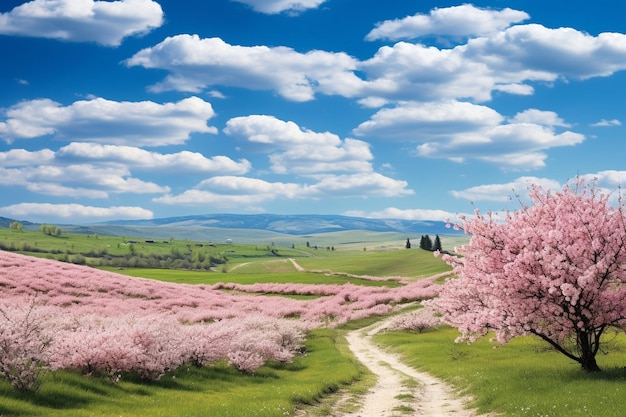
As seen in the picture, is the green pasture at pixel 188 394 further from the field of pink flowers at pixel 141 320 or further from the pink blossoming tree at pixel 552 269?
the pink blossoming tree at pixel 552 269

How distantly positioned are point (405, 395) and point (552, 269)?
8.82m

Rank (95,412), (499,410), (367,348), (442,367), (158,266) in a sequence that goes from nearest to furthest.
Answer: (95,412), (499,410), (442,367), (367,348), (158,266)

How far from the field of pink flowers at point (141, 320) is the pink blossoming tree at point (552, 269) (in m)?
13.4

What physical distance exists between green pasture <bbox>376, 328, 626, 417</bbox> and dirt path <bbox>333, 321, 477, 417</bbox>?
77 cm

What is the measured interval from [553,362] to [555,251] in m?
11.0

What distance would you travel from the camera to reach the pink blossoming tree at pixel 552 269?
78.0 feet

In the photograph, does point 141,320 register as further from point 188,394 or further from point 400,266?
point 400,266

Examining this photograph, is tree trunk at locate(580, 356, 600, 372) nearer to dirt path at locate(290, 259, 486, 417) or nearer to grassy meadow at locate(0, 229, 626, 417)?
grassy meadow at locate(0, 229, 626, 417)

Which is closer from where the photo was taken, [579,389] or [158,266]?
[579,389]

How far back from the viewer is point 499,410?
22219mm

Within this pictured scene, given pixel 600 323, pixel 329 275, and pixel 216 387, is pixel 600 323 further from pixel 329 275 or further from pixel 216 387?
pixel 329 275

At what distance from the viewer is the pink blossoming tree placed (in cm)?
2377

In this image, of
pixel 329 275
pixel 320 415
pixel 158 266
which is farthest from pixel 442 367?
pixel 158 266

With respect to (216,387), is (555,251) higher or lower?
higher
